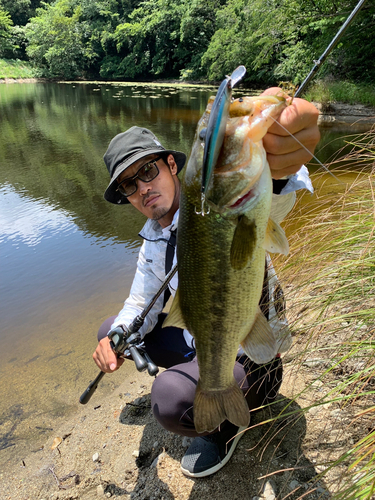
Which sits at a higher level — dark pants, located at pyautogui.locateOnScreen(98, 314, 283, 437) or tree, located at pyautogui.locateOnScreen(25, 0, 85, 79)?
tree, located at pyautogui.locateOnScreen(25, 0, 85, 79)

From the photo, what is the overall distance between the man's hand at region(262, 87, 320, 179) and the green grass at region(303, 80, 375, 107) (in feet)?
65.9

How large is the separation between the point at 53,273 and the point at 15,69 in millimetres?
62168

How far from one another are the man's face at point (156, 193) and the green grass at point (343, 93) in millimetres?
19297

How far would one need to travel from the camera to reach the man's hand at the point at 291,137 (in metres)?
1.31

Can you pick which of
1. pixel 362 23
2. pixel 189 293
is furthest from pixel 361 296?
pixel 362 23

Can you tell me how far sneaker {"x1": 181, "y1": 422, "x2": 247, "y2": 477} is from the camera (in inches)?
86.4

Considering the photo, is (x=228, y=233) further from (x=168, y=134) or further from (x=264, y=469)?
(x=168, y=134)

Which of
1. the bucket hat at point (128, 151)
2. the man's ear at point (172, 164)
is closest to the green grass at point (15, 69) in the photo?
the bucket hat at point (128, 151)

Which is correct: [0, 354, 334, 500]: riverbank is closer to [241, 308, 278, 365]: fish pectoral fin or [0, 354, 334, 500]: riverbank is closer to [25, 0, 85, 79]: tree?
[241, 308, 278, 365]: fish pectoral fin

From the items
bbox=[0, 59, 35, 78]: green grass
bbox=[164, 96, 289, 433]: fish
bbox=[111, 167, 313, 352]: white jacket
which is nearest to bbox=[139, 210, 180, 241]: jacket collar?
bbox=[111, 167, 313, 352]: white jacket

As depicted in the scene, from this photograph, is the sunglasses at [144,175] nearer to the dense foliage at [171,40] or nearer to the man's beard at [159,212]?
the man's beard at [159,212]

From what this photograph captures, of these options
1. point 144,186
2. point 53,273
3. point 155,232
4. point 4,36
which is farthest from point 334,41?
point 4,36

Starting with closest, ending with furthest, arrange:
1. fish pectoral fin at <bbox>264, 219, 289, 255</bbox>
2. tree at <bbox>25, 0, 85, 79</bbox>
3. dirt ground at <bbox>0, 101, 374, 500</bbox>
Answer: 1. fish pectoral fin at <bbox>264, 219, 289, 255</bbox>
2. dirt ground at <bbox>0, 101, 374, 500</bbox>
3. tree at <bbox>25, 0, 85, 79</bbox>

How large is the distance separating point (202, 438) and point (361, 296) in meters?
1.52
